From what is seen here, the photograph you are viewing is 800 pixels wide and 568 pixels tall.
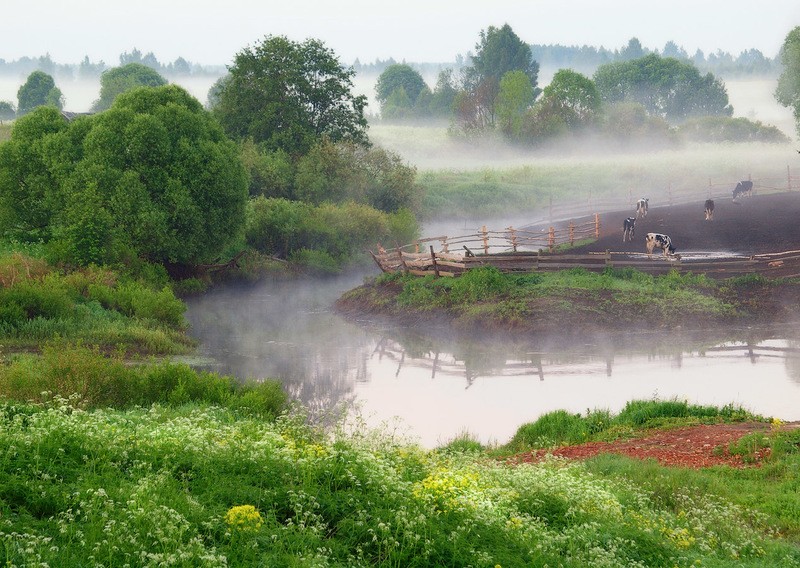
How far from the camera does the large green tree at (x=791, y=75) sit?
8294 centimetres

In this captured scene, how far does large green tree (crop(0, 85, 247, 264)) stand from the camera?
38062 mm

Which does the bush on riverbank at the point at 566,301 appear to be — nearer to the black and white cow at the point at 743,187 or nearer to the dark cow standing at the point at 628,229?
the dark cow standing at the point at 628,229

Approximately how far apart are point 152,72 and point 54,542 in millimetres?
121384

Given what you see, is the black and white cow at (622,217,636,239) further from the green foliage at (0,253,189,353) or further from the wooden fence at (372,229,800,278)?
the green foliage at (0,253,189,353)

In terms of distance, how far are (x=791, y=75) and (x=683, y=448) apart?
75482mm

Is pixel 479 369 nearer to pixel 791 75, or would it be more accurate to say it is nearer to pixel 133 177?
pixel 133 177

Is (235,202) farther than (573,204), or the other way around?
(573,204)

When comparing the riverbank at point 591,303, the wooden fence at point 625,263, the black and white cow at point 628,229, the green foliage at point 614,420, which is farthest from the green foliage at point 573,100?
the green foliage at point 614,420

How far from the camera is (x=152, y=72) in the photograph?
406 ft

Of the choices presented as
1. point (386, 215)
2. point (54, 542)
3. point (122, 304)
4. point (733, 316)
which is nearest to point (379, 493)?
point (54, 542)

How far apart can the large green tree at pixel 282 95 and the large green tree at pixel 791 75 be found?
149ft

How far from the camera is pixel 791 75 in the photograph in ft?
275

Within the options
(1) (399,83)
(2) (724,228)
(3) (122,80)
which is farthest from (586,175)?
(1) (399,83)

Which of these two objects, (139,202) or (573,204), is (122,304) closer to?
(139,202)
